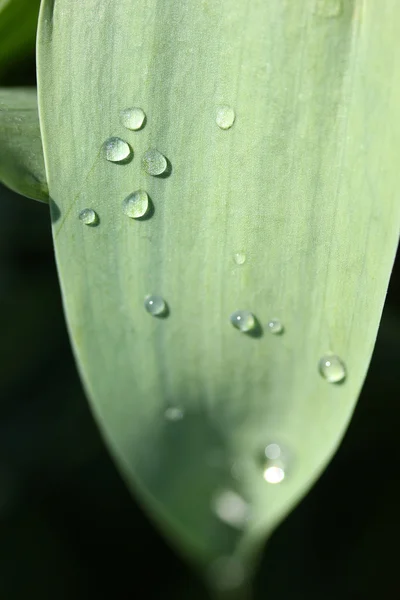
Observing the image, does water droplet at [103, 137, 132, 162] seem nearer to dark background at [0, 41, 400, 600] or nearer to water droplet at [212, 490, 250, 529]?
water droplet at [212, 490, 250, 529]

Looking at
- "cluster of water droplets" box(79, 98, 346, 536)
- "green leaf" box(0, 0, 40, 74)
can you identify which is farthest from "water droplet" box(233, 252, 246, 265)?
"green leaf" box(0, 0, 40, 74)

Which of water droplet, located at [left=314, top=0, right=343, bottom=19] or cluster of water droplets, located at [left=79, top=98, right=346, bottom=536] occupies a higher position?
water droplet, located at [left=314, top=0, right=343, bottom=19]

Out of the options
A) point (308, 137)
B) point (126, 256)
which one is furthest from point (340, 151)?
point (126, 256)

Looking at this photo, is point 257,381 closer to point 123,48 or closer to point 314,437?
point 314,437

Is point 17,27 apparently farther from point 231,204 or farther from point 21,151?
point 231,204

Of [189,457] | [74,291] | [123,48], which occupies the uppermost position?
[123,48]

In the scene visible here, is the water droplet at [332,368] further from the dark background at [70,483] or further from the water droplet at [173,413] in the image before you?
the dark background at [70,483]

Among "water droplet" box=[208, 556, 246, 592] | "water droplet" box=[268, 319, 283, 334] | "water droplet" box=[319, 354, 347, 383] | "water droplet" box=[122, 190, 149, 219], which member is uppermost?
"water droplet" box=[122, 190, 149, 219]
